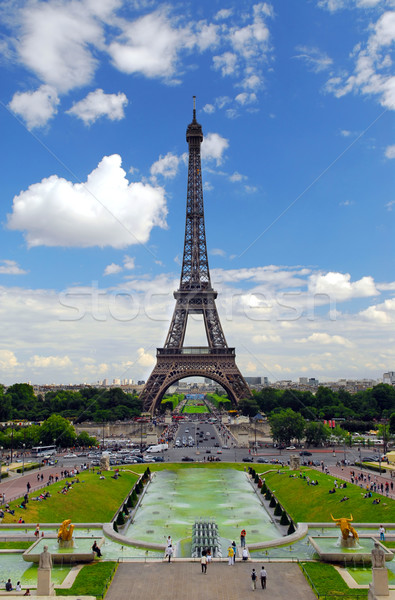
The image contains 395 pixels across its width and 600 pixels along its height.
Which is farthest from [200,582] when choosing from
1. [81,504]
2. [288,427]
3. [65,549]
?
[288,427]

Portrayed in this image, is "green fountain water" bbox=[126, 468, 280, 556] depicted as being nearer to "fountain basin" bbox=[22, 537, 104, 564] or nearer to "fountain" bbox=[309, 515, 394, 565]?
"fountain basin" bbox=[22, 537, 104, 564]

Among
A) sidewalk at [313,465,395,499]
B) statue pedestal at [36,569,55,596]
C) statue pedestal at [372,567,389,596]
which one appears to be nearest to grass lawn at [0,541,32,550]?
statue pedestal at [36,569,55,596]

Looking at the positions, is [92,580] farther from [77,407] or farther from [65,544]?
[77,407]

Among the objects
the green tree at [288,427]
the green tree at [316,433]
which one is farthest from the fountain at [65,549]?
the green tree at [316,433]

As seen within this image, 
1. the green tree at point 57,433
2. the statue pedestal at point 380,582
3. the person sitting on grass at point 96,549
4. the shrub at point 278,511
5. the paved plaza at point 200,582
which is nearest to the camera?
the statue pedestal at point 380,582

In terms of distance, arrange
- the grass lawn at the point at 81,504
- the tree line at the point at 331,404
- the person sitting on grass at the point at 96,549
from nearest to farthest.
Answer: the person sitting on grass at the point at 96,549 < the grass lawn at the point at 81,504 < the tree line at the point at 331,404

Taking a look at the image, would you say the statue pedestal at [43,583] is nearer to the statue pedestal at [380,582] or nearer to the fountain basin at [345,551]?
the statue pedestal at [380,582]

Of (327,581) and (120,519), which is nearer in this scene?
(327,581)
